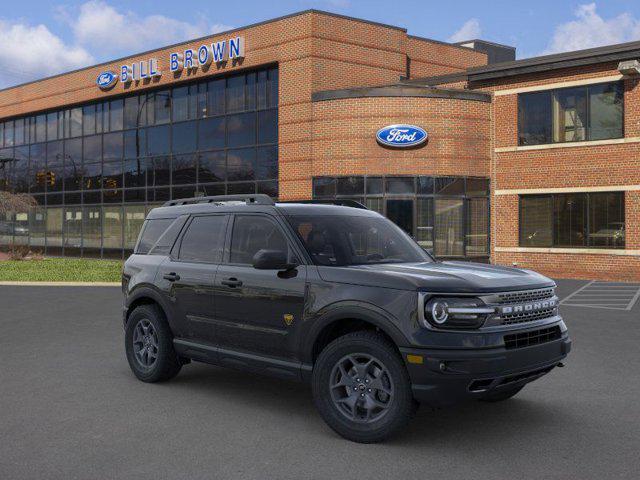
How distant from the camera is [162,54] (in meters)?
31.3

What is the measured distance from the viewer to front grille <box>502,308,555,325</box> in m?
5.26

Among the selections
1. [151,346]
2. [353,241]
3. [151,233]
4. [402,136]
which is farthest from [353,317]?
[402,136]

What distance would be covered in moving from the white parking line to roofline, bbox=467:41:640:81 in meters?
7.38

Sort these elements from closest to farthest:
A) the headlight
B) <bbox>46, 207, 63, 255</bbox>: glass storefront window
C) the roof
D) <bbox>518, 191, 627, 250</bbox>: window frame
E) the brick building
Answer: the headlight
the roof
<bbox>518, 191, 627, 250</bbox>: window frame
the brick building
<bbox>46, 207, 63, 255</bbox>: glass storefront window

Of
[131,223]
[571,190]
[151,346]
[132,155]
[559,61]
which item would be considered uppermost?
[559,61]

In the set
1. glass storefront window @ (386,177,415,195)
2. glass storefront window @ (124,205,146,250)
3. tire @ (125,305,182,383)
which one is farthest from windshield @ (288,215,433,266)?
glass storefront window @ (124,205,146,250)

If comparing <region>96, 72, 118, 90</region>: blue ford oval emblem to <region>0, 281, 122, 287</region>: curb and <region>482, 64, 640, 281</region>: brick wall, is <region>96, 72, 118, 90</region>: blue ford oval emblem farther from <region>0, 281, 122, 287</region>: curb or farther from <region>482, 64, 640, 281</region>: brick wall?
<region>482, 64, 640, 281</region>: brick wall

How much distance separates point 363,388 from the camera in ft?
17.5

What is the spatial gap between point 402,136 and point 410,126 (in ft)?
1.48

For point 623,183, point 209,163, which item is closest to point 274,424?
point 623,183

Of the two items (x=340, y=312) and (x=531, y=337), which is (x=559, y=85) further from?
(x=340, y=312)

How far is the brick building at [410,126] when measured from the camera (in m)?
22.9

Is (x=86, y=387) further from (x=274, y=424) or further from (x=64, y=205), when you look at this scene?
(x=64, y=205)

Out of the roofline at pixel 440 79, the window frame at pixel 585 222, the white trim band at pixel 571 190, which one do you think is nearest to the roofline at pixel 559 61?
the roofline at pixel 440 79
